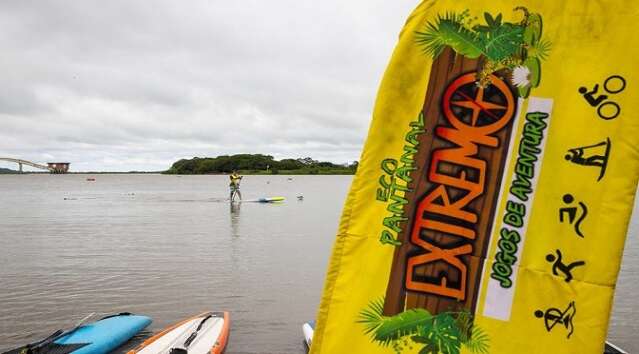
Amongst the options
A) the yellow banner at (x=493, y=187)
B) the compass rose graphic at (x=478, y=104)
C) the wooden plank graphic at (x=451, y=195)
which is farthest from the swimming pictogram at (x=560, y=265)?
the compass rose graphic at (x=478, y=104)

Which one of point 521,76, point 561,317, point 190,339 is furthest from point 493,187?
point 190,339

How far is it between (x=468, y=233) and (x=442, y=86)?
64cm

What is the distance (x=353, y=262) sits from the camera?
7.18 ft

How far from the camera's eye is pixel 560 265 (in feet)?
6.60

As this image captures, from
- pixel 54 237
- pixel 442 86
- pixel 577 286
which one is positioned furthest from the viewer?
pixel 54 237

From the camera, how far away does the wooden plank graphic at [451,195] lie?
84.7 inches

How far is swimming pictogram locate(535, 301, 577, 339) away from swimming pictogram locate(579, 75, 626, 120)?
754mm

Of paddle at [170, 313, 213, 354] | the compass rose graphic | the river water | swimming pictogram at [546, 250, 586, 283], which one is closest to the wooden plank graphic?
the compass rose graphic

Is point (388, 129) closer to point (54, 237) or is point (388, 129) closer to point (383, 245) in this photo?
point (383, 245)

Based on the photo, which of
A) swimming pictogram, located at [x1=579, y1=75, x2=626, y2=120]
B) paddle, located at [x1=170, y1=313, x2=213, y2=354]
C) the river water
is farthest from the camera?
the river water

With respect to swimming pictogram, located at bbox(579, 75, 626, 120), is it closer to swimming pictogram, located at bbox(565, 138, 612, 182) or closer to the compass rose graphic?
swimming pictogram, located at bbox(565, 138, 612, 182)

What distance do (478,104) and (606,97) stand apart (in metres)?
0.48

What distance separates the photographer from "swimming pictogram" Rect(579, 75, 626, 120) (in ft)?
6.44

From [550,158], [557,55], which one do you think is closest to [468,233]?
[550,158]
